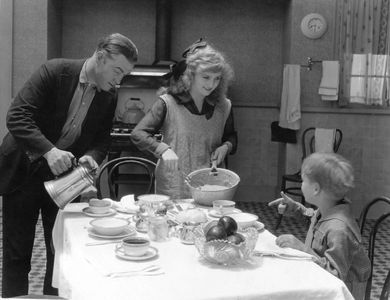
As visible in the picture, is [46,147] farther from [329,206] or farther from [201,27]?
[201,27]

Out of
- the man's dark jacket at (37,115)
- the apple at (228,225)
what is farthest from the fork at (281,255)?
the man's dark jacket at (37,115)

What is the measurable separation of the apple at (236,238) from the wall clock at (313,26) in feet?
13.6

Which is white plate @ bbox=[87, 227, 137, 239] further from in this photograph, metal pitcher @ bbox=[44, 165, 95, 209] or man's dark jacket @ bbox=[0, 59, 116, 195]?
man's dark jacket @ bbox=[0, 59, 116, 195]

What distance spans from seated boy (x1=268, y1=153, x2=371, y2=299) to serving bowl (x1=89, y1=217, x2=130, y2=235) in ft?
1.79

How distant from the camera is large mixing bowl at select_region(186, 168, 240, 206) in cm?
230

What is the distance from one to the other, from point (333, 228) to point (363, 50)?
392 cm

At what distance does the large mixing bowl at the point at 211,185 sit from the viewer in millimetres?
2299

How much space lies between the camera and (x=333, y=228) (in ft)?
5.69

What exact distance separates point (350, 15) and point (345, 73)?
59cm

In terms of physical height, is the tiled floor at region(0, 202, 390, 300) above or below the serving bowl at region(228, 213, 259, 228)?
below

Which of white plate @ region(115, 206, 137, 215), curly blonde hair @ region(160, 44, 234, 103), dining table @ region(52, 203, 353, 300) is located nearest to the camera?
dining table @ region(52, 203, 353, 300)

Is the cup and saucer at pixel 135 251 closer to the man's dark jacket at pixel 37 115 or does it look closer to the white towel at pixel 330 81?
the man's dark jacket at pixel 37 115

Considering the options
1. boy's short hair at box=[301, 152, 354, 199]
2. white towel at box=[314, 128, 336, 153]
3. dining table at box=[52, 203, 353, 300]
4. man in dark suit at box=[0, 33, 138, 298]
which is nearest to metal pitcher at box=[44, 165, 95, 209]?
man in dark suit at box=[0, 33, 138, 298]

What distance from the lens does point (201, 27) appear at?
594 centimetres
